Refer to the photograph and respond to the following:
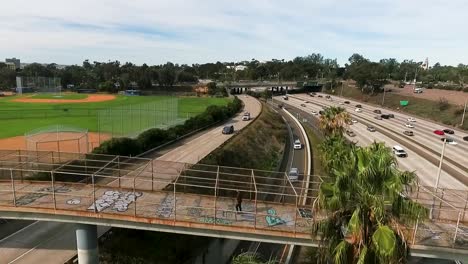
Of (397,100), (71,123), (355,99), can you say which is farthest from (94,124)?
(355,99)

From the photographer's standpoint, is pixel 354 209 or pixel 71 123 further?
pixel 71 123

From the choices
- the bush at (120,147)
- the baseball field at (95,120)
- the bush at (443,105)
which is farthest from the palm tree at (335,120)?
the bush at (443,105)

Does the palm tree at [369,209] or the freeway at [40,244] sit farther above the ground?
Answer: the palm tree at [369,209]

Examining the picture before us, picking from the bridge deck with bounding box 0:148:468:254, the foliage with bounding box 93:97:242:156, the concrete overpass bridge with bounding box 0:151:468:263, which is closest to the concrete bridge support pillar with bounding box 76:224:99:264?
the concrete overpass bridge with bounding box 0:151:468:263

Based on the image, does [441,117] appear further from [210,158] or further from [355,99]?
[210,158]

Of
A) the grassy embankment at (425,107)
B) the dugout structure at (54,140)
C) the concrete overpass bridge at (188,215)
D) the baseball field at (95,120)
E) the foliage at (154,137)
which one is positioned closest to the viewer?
the concrete overpass bridge at (188,215)

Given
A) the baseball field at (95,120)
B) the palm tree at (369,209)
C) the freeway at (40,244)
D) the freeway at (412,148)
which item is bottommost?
the freeway at (412,148)

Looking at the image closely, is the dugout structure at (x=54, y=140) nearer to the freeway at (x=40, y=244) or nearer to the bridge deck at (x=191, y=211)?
the freeway at (x=40, y=244)
